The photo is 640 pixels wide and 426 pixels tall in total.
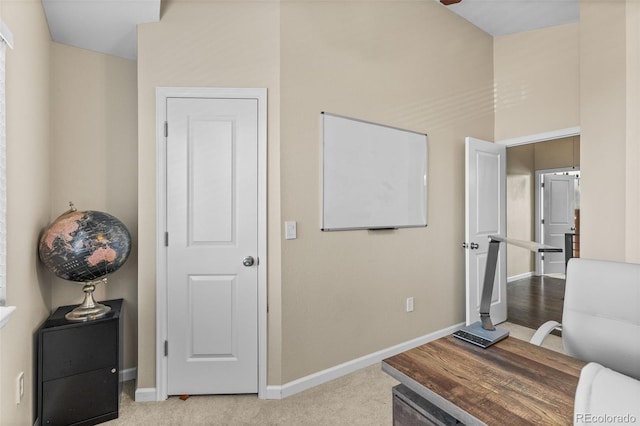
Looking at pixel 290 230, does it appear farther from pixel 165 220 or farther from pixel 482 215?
pixel 482 215

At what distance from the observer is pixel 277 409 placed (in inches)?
83.7

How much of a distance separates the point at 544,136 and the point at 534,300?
93.8 inches

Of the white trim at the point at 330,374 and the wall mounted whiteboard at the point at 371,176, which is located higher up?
the wall mounted whiteboard at the point at 371,176

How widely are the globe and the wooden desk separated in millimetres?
1723

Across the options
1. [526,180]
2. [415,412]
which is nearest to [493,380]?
[415,412]

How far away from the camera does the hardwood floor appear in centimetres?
378

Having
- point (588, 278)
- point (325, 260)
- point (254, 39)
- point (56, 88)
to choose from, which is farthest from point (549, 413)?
point (56, 88)

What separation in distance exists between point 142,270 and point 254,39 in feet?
5.69

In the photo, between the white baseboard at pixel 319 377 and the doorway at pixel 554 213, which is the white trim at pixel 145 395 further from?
the doorway at pixel 554 213

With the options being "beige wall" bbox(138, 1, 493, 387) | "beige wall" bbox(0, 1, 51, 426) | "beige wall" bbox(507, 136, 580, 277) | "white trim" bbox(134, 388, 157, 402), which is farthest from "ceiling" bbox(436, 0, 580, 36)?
"white trim" bbox(134, 388, 157, 402)

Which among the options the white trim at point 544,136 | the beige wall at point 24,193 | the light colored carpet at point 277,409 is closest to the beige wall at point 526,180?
the white trim at point 544,136

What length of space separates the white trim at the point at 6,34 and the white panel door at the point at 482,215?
332 centimetres

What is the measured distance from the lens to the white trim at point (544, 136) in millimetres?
3170

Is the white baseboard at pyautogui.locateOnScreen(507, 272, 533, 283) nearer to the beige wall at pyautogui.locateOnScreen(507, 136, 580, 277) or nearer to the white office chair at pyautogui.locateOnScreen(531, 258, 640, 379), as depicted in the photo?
the beige wall at pyautogui.locateOnScreen(507, 136, 580, 277)
